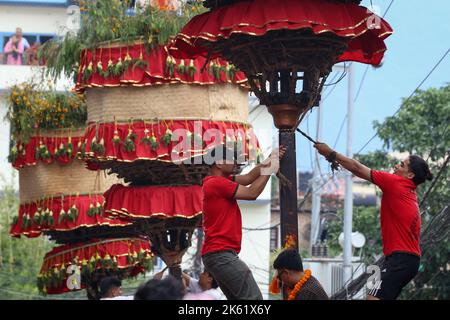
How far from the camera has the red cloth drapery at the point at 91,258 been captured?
1797 cm

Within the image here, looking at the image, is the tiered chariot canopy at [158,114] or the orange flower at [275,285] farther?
the tiered chariot canopy at [158,114]

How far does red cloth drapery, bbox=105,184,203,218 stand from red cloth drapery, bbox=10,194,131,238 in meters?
2.54

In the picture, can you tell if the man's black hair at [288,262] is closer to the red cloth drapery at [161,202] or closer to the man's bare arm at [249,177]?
the man's bare arm at [249,177]

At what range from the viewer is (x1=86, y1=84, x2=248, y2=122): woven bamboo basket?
15.0 m

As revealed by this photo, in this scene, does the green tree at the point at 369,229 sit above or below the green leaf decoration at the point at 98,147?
below

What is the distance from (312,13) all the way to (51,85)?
917cm

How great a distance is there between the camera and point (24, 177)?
62.3 ft

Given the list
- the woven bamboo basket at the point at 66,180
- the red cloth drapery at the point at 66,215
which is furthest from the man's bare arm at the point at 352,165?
the woven bamboo basket at the point at 66,180

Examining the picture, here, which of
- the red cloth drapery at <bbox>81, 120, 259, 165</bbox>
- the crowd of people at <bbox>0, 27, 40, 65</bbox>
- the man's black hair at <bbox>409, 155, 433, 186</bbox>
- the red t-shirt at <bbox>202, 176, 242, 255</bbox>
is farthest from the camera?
the crowd of people at <bbox>0, 27, 40, 65</bbox>

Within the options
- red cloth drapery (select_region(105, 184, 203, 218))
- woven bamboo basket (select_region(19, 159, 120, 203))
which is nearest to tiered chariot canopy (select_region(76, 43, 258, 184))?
red cloth drapery (select_region(105, 184, 203, 218))

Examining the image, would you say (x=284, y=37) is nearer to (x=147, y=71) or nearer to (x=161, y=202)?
(x=147, y=71)

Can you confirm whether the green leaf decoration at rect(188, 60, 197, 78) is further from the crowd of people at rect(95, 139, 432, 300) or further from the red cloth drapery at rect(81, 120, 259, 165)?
the crowd of people at rect(95, 139, 432, 300)

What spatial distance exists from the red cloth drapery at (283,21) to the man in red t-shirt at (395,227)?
0.96 meters

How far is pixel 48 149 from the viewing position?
18.5m
